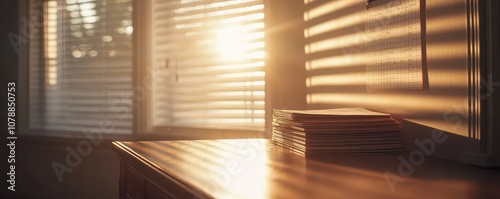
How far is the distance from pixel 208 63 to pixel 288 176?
160cm

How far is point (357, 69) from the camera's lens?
4.63 ft

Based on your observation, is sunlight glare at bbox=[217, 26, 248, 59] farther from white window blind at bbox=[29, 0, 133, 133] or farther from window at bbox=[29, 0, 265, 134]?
white window blind at bbox=[29, 0, 133, 133]

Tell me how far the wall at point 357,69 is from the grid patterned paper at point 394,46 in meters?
0.03

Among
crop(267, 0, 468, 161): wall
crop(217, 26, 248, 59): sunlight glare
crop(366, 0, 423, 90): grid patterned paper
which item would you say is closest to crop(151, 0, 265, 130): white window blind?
crop(217, 26, 248, 59): sunlight glare

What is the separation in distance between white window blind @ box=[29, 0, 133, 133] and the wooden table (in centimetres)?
158

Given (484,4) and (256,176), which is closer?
(256,176)

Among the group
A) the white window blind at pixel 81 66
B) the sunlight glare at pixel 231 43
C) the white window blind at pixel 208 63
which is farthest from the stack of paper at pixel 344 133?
the white window blind at pixel 81 66

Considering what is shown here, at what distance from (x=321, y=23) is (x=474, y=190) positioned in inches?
40.1

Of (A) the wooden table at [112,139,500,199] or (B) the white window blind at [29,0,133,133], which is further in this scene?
(B) the white window blind at [29,0,133,133]

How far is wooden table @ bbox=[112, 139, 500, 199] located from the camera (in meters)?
0.69

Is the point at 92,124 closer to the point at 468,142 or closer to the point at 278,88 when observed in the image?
the point at 278,88

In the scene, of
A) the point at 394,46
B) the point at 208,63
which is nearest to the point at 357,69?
the point at 394,46

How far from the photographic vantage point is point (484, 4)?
3.07 feet

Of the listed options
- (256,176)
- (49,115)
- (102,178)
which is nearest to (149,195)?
(256,176)
